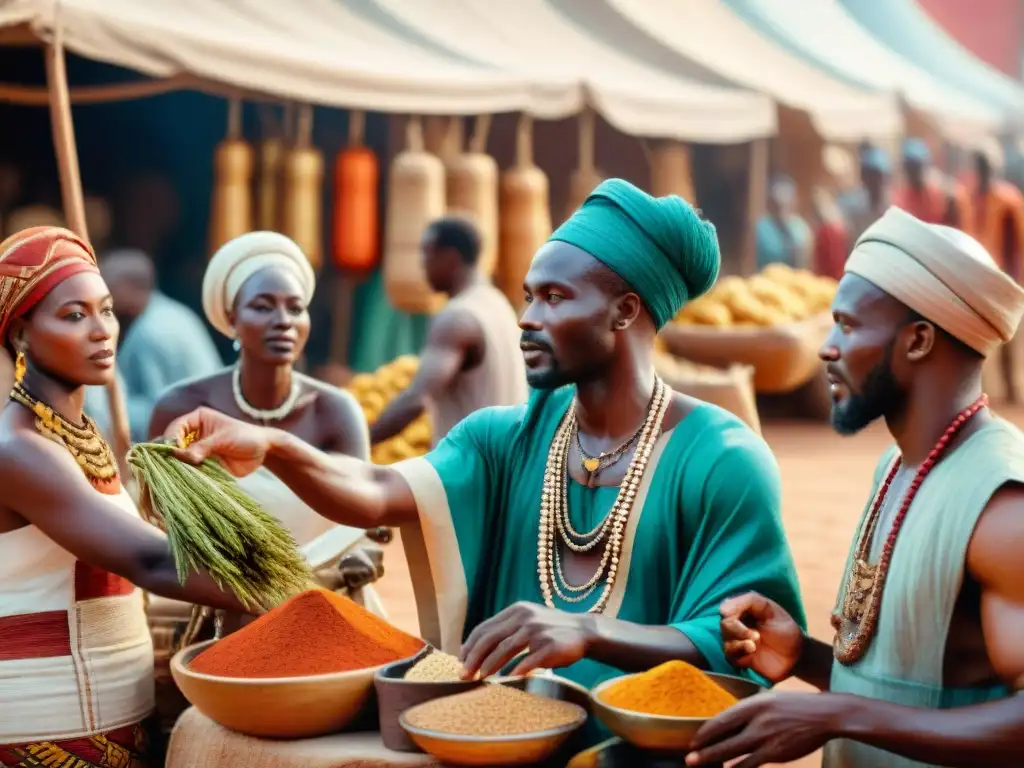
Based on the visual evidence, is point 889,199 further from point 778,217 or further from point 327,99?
point 327,99

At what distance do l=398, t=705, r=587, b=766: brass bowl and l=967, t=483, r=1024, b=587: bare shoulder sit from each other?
2.29ft

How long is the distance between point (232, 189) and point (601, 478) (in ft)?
21.6

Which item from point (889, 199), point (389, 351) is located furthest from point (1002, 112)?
point (389, 351)

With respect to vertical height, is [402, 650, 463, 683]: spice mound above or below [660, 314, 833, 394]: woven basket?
above

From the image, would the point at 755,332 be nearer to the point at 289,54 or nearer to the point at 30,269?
the point at 289,54

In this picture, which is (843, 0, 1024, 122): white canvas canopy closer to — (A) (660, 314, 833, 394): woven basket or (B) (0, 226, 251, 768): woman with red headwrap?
(A) (660, 314, 833, 394): woven basket

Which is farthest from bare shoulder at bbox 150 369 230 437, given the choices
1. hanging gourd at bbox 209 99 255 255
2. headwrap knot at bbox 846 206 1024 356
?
hanging gourd at bbox 209 99 255 255

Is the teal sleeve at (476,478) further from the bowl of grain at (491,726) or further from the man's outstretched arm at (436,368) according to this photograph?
the man's outstretched arm at (436,368)

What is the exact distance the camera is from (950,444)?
242cm

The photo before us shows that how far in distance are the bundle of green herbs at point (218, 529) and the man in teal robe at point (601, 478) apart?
0.18 ft

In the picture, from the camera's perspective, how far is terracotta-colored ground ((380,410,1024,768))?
6.57 m

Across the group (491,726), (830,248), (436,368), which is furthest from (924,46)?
(491,726)

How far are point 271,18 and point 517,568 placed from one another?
611cm

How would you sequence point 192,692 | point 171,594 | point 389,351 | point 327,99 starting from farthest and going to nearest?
point 389,351
point 327,99
point 171,594
point 192,692
